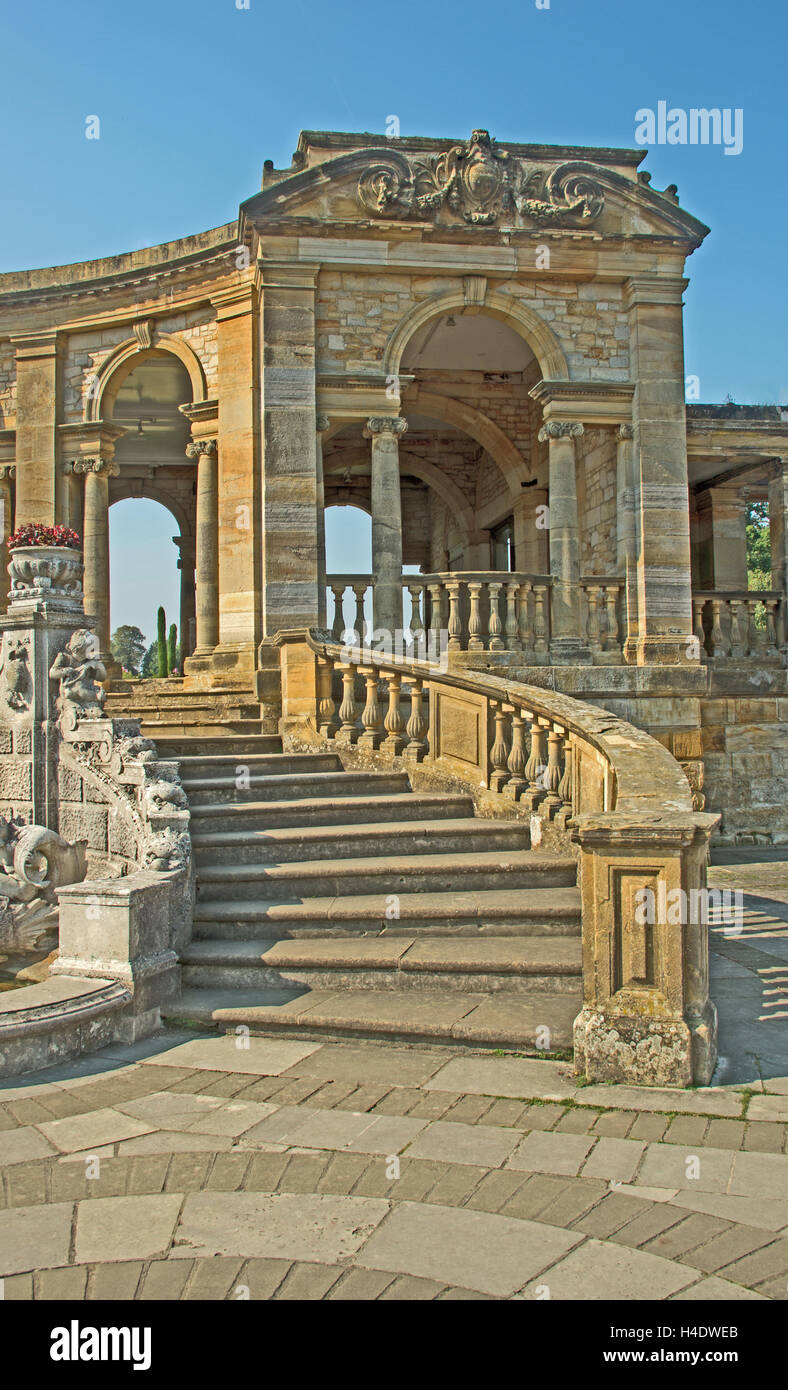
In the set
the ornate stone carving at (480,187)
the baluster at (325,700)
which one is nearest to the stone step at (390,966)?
the baluster at (325,700)

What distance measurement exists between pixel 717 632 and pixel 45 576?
831 centimetres

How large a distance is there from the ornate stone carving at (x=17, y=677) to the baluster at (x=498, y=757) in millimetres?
3734

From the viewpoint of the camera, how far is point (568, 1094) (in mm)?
4262

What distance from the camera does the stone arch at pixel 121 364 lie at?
14.1m

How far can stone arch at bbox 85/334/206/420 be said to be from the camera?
14062 mm

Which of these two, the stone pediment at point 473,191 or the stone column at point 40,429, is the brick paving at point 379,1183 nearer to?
the stone pediment at point 473,191

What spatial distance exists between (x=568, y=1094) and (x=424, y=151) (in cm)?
1115

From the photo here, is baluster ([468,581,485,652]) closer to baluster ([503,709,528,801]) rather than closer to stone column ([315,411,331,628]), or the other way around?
stone column ([315,411,331,628])

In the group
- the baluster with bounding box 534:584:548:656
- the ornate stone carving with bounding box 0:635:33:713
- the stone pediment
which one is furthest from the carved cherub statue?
the stone pediment

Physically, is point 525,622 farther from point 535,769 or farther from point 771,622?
point 535,769

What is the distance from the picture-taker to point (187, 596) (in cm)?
2158

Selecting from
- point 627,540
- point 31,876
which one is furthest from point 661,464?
point 31,876

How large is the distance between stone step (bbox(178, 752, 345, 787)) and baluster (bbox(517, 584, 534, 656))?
3.52 metres
